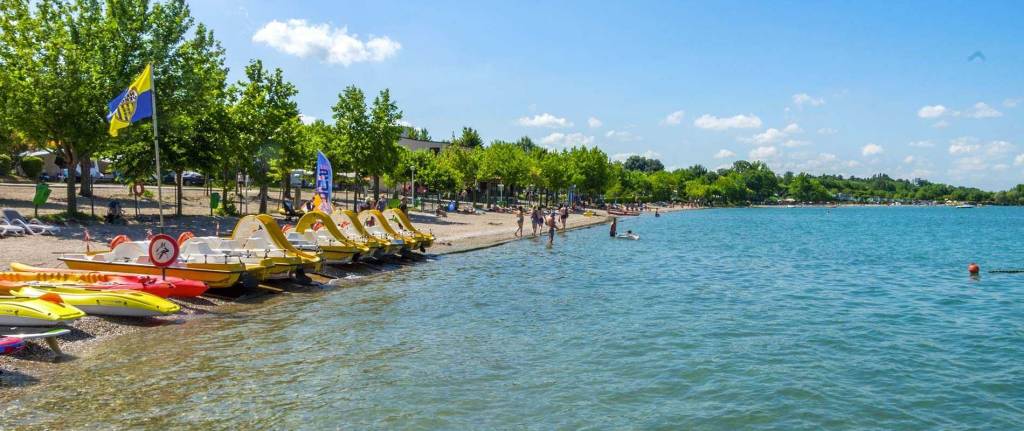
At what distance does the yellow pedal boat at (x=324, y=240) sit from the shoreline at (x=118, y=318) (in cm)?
68

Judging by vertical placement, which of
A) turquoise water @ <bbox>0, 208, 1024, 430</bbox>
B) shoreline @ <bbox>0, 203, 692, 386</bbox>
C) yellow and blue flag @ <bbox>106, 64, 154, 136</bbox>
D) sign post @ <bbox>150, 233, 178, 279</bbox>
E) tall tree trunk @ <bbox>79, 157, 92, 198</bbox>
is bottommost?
turquoise water @ <bbox>0, 208, 1024, 430</bbox>

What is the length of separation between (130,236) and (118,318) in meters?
15.4

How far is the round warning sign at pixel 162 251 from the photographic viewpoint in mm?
19828

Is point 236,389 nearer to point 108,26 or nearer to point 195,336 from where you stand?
point 195,336

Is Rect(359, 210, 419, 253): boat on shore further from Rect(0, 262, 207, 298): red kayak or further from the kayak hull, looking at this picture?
Rect(0, 262, 207, 298): red kayak

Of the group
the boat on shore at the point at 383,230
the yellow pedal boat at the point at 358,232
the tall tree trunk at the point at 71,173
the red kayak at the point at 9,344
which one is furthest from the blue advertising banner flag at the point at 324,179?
the red kayak at the point at 9,344

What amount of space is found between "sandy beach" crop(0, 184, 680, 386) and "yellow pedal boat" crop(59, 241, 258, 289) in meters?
0.67

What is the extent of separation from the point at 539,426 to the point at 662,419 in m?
2.29

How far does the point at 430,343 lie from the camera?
17234mm

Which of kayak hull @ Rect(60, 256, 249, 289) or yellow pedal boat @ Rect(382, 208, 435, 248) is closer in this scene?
kayak hull @ Rect(60, 256, 249, 289)

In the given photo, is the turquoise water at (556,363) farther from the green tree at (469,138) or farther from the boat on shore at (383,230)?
the green tree at (469,138)

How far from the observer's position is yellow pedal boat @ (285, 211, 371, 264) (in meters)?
27.2

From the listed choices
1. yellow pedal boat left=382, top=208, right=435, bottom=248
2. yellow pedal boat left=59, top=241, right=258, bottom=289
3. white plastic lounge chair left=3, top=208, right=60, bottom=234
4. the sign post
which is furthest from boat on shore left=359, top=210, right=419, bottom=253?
the sign post

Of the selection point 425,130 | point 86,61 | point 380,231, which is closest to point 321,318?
point 380,231
